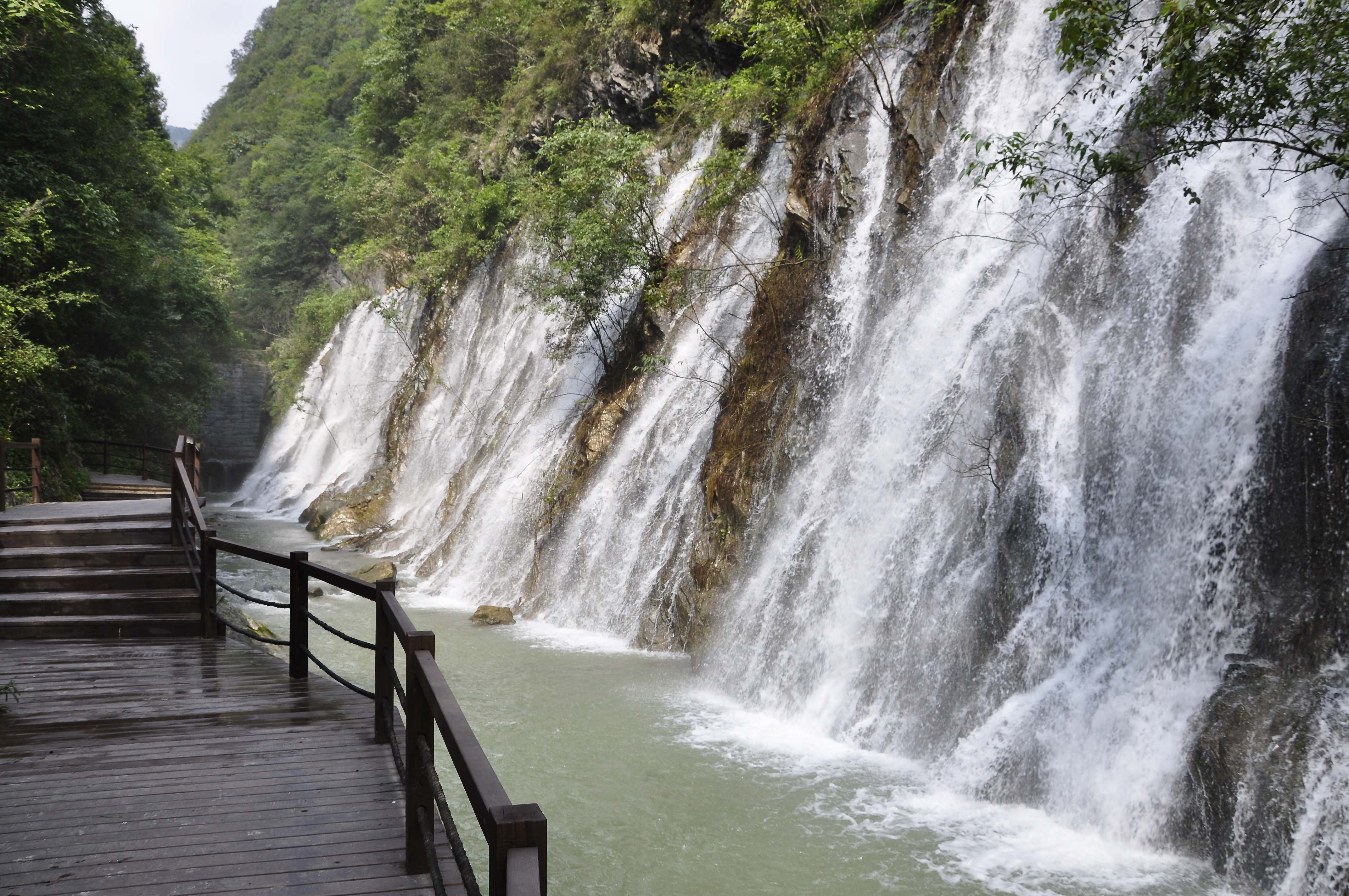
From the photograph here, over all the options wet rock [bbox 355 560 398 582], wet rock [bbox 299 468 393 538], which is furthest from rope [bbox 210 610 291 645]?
wet rock [bbox 299 468 393 538]

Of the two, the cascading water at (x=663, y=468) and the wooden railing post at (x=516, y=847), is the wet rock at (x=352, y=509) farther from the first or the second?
the wooden railing post at (x=516, y=847)

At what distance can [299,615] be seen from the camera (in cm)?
632

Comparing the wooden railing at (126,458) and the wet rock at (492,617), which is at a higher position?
the wooden railing at (126,458)

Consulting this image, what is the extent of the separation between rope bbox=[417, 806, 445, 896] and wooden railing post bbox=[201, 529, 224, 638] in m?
5.02

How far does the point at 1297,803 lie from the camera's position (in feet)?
16.6

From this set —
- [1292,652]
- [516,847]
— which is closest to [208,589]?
[516,847]

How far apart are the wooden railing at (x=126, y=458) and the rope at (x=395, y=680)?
30.9 feet

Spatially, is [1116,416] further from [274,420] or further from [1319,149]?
[274,420]

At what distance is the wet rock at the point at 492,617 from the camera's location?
42.1 ft

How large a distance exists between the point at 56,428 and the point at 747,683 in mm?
15254

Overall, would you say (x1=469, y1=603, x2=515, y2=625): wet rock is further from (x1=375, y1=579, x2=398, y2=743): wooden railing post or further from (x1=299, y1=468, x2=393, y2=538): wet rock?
(x1=299, y1=468, x2=393, y2=538): wet rock

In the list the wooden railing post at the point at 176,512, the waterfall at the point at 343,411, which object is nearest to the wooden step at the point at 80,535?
the wooden railing post at the point at 176,512

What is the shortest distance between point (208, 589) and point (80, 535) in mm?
1975

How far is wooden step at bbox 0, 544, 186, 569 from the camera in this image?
341 inches
